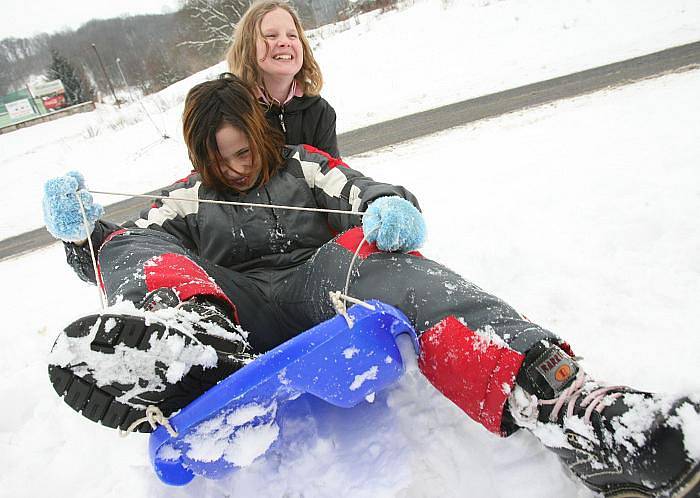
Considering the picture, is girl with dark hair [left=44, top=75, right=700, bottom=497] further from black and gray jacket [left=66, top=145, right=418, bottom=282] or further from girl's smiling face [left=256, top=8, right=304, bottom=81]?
girl's smiling face [left=256, top=8, right=304, bottom=81]

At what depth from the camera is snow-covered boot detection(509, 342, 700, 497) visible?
623 millimetres

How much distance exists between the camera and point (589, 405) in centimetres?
74

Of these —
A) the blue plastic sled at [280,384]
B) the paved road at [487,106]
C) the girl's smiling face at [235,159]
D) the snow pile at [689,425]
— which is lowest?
the paved road at [487,106]

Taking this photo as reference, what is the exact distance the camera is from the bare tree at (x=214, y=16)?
1570cm

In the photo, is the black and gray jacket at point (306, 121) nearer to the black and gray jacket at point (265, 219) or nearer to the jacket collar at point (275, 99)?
the jacket collar at point (275, 99)

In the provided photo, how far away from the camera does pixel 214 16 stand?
52.5ft

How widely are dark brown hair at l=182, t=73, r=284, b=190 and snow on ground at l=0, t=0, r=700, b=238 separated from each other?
14.8ft

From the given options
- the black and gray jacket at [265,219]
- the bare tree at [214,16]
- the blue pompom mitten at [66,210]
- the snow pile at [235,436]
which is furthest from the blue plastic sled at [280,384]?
the bare tree at [214,16]

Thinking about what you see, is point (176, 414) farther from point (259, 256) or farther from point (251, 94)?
point (251, 94)

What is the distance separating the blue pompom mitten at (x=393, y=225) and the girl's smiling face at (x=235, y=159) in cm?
55

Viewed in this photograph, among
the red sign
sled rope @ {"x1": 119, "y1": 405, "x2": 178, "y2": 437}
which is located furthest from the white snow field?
the red sign

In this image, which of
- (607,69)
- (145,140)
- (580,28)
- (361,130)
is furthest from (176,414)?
(145,140)

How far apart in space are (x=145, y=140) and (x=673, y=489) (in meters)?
9.60

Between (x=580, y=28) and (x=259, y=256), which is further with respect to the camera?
(x=580, y=28)
